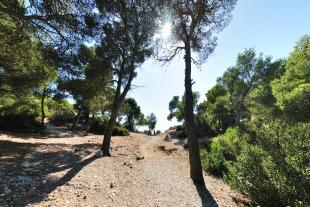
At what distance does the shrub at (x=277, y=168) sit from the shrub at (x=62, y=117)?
34.6 m

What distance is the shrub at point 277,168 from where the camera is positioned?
18.6 feet

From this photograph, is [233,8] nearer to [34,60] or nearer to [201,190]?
[201,190]

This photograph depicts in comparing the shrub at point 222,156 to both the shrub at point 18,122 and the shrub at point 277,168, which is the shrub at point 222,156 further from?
the shrub at point 18,122

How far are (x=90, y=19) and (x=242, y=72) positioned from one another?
27930 mm

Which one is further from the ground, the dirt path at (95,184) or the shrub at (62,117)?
the shrub at (62,117)

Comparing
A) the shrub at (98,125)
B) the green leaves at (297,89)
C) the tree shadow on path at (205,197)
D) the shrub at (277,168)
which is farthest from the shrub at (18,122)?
the green leaves at (297,89)

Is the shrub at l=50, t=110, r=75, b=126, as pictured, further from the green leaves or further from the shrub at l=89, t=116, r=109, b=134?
the green leaves

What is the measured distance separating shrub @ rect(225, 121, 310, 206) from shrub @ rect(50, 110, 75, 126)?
34613 mm

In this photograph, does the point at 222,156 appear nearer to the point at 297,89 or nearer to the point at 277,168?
the point at 297,89

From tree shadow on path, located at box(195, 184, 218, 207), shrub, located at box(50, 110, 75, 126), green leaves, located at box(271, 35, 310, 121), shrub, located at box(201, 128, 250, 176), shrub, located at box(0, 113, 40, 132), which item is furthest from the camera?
shrub, located at box(50, 110, 75, 126)

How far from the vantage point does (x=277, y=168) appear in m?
6.25

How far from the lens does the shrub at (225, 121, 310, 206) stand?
5.67m

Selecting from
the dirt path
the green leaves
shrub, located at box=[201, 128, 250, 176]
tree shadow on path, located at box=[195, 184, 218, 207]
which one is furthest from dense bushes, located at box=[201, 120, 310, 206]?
the green leaves

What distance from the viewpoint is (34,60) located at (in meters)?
11.5
